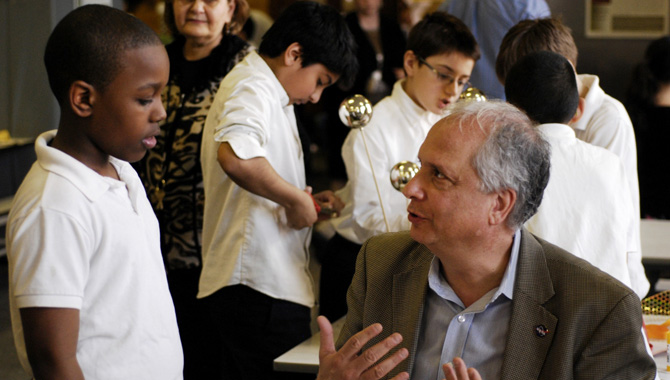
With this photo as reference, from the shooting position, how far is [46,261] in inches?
50.8

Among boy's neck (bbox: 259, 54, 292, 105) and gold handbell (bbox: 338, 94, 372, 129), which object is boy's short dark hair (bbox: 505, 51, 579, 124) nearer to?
gold handbell (bbox: 338, 94, 372, 129)

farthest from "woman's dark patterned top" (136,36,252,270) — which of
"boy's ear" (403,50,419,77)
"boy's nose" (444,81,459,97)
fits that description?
"boy's nose" (444,81,459,97)

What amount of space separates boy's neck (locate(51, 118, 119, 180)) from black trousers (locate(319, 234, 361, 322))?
1.41 meters

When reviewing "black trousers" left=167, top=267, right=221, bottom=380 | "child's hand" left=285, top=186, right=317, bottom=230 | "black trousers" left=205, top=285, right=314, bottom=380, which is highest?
"child's hand" left=285, top=186, right=317, bottom=230

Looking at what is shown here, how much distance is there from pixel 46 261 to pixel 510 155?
87cm

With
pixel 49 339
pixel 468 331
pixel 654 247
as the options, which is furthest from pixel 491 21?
pixel 49 339

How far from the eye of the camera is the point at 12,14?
258cm

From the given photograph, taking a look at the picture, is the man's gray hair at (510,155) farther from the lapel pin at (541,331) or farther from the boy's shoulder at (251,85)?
the boy's shoulder at (251,85)

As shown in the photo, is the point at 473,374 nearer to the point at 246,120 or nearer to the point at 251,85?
the point at 246,120

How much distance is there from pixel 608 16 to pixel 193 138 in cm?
406

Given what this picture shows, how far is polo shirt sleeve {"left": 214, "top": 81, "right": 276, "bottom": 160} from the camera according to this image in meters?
2.12

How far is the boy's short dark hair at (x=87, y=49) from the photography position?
4.57 feet

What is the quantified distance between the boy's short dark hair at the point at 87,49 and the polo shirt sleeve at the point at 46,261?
0.25 meters

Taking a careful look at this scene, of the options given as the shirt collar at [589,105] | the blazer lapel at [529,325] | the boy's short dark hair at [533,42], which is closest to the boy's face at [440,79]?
the boy's short dark hair at [533,42]
